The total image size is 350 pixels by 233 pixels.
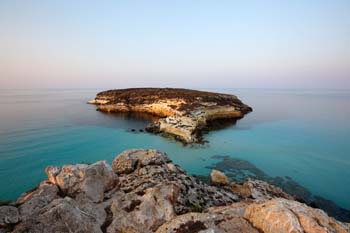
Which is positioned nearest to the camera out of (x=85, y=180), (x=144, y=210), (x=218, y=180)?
(x=144, y=210)

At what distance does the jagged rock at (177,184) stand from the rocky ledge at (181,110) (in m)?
15.9

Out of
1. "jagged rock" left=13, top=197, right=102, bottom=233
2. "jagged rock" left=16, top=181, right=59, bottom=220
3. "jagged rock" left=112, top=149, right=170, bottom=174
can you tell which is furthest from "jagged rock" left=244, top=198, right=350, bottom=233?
"jagged rock" left=112, top=149, right=170, bottom=174

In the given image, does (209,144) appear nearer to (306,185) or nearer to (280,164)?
(280,164)

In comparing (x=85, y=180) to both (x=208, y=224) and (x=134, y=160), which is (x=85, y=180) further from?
(x=208, y=224)

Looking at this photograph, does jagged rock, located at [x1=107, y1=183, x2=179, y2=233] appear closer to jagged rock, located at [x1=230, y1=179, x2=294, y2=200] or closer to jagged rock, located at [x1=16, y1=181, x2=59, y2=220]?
jagged rock, located at [x1=16, y1=181, x2=59, y2=220]

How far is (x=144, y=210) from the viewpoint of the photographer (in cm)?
655

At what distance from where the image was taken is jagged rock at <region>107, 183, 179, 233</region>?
20.1ft

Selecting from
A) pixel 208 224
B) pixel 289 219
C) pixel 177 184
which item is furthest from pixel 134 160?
pixel 289 219

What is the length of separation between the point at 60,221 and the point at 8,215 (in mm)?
1949

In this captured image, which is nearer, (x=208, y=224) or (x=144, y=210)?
(x=208, y=224)

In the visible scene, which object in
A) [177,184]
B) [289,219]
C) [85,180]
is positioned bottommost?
[177,184]

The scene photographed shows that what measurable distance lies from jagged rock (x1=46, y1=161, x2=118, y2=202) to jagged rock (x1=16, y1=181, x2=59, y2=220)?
336mm

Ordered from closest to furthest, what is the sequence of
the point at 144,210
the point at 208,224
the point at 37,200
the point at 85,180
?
1. the point at 208,224
2. the point at 144,210
3. the point at 37,200
4. the point at 85,180

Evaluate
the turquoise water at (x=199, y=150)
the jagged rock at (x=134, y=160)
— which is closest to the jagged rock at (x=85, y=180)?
the jagged rock at (x=134, y=160)
